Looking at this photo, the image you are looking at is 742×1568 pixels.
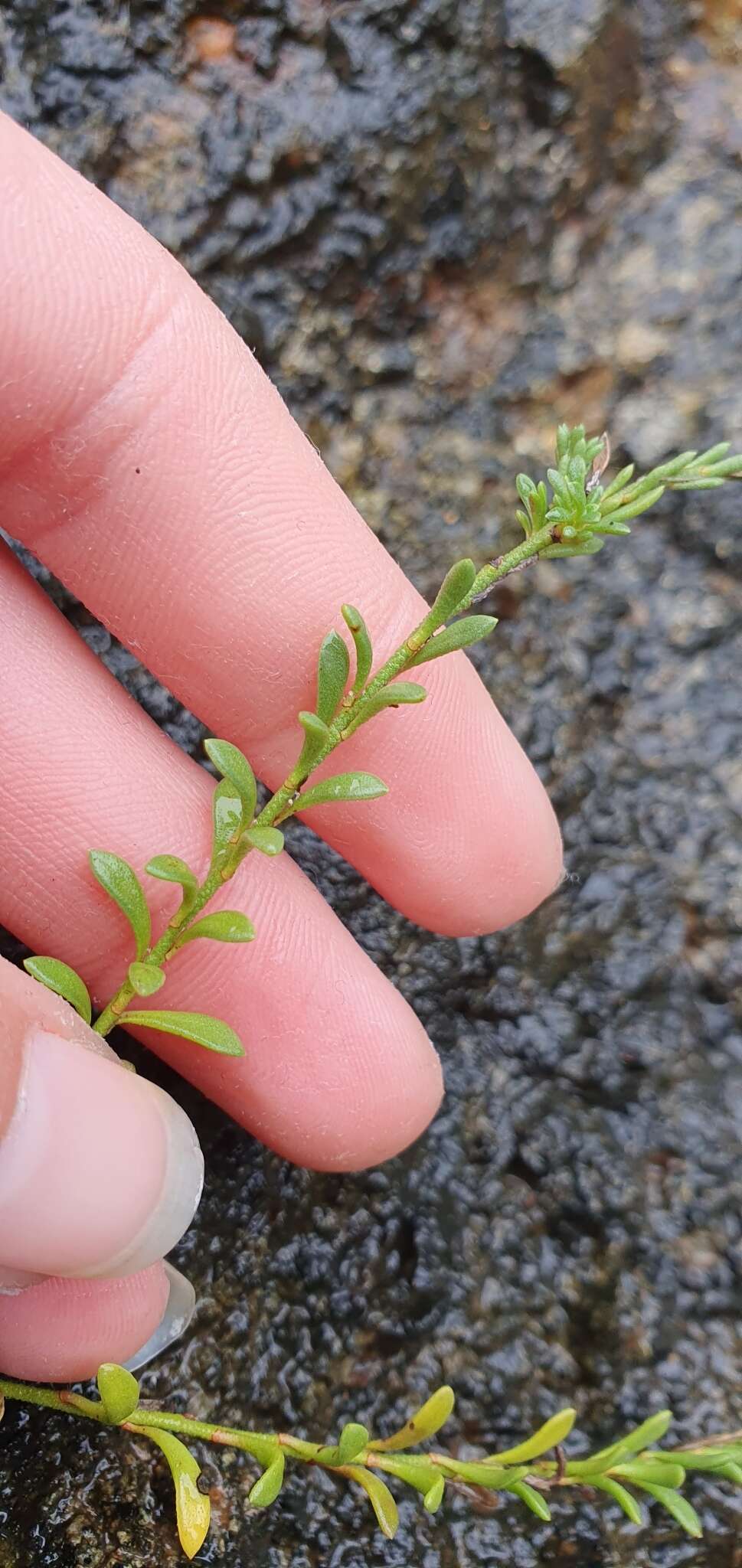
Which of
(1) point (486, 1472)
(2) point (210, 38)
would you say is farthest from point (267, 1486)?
(2) point (210, 38)

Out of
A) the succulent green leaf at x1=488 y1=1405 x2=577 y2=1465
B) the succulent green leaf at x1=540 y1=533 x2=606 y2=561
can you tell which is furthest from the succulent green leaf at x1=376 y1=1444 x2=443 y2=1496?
the succulent green leaf at x1=540 y1=533 x2=606 y2=561

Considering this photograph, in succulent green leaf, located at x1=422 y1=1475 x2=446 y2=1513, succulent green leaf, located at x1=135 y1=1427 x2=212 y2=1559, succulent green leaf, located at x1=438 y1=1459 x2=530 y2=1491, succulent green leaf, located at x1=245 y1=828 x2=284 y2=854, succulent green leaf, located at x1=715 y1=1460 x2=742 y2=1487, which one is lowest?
succulent green leaf, located at x1=715 y1=1460 x2=742 y2=1487

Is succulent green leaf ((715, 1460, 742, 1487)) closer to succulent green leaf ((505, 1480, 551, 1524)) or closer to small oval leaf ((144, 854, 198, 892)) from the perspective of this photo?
succulent green leaf ((505, 1480, 551, 1524))

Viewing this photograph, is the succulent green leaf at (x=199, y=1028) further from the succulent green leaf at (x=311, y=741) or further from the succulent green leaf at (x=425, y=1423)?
the succulent green leaf at (x=425, y=1423)

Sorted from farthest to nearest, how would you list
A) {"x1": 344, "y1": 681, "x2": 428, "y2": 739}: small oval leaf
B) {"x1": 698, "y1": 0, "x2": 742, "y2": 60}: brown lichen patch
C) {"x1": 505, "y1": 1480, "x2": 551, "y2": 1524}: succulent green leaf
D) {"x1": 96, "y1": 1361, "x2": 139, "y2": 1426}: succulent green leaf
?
{"x1": 698, "y1": 0, "x2": 742, "y2": 60}: brown lichen patch → {"x1": 505, "y1": 1480, "x2": 551, "y2": 1524}: succulent green leaf → {"x1": 344, "y1": 681, "x2": 428, "y2": 739}: small oval leaf → {"x1": 96, "y1": 1361, "x2": 139, "y2": 1426}: succulent green leaf

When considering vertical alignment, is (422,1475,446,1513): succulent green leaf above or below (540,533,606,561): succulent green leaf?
below

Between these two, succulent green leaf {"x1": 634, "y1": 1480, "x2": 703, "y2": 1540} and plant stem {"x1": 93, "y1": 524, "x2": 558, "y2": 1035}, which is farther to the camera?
succulent green leaf {"x1": 634, "y1": 1480, "x2": 703, "y2": 1540}

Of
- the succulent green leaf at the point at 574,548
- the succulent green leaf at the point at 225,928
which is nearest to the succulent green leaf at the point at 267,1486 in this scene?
the succulent green leaf at the point at 225,928

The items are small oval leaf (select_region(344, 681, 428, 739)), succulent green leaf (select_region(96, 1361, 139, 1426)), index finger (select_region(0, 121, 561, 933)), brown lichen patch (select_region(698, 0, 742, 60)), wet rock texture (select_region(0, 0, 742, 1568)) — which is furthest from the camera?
brown lichen patch (select_region(698, 0, 742, 60))

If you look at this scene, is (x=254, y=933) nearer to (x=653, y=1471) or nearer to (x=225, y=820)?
(x=225, y=820)
